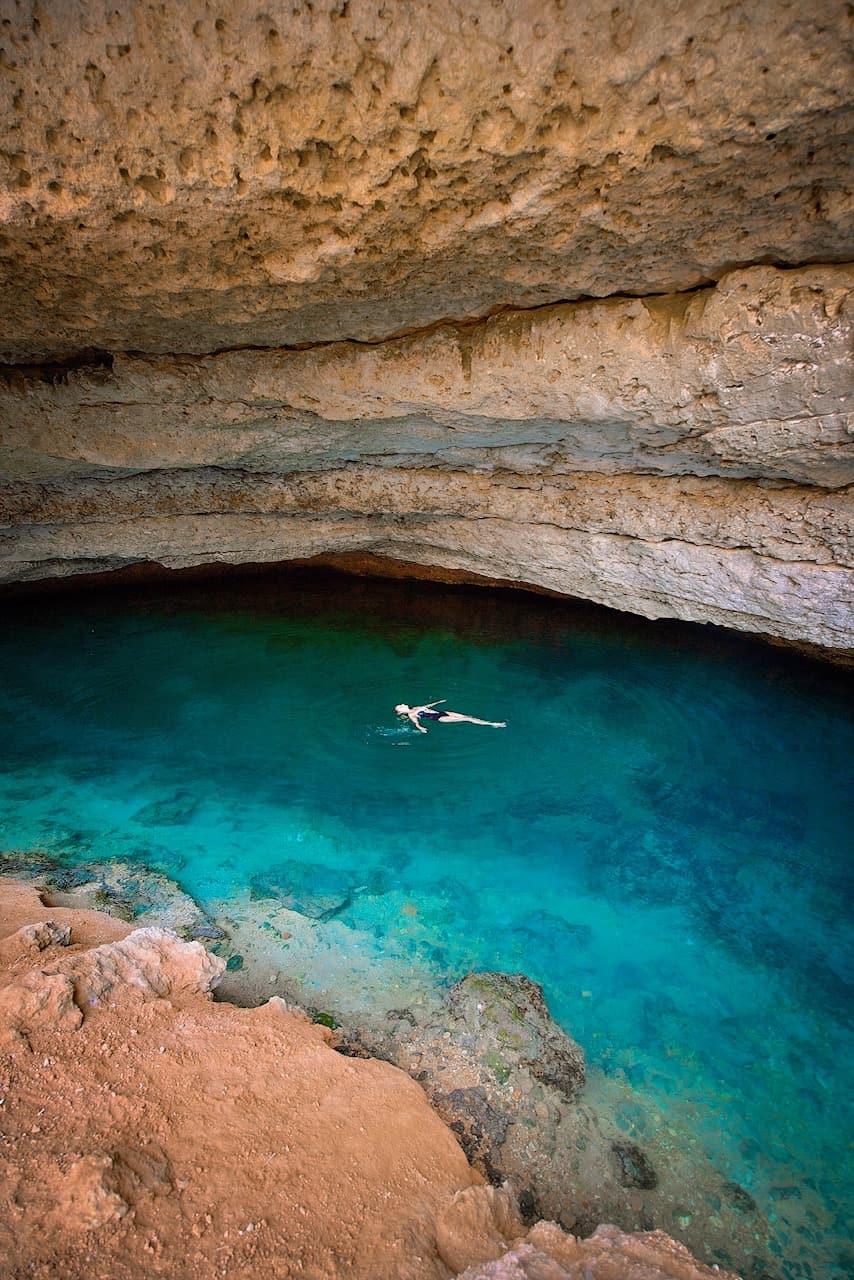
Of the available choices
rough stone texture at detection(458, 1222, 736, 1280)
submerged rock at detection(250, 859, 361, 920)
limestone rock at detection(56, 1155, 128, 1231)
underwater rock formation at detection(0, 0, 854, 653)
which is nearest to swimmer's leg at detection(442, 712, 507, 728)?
underwater rock formation at detection(0, 0, 854, 653)

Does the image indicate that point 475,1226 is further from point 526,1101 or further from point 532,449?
point 532,449

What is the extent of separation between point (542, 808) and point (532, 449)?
10.5 feet

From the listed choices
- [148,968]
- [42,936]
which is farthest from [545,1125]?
[42,936]

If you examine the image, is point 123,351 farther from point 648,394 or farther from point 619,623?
point 619,623

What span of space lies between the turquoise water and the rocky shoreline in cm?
13

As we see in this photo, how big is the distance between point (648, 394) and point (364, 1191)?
4218 millimetres

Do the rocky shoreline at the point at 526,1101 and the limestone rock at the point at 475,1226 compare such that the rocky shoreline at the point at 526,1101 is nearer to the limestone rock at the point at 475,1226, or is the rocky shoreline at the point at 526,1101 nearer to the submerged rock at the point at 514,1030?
the submerged rock at the point at 514,1030

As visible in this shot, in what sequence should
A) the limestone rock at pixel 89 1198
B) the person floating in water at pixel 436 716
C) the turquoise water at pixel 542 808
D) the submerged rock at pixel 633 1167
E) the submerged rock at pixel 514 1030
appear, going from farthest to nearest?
the person floating in water at pixel 436 716, the turquoise water at pixel 542 808, the submerged rock at pixel 514 1030, the submerged rock at pixel 633 1167, the limestone rock at pixel 89 1198

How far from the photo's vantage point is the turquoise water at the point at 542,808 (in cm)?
337

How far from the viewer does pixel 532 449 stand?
16.6 feet

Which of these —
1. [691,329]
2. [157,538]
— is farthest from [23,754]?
[691,329]

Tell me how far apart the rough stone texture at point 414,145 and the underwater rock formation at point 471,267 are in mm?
11

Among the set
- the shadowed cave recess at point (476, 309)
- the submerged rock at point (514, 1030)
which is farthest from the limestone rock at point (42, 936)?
the submerged rock at point (514, 1030)

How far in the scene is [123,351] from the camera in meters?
4.21
